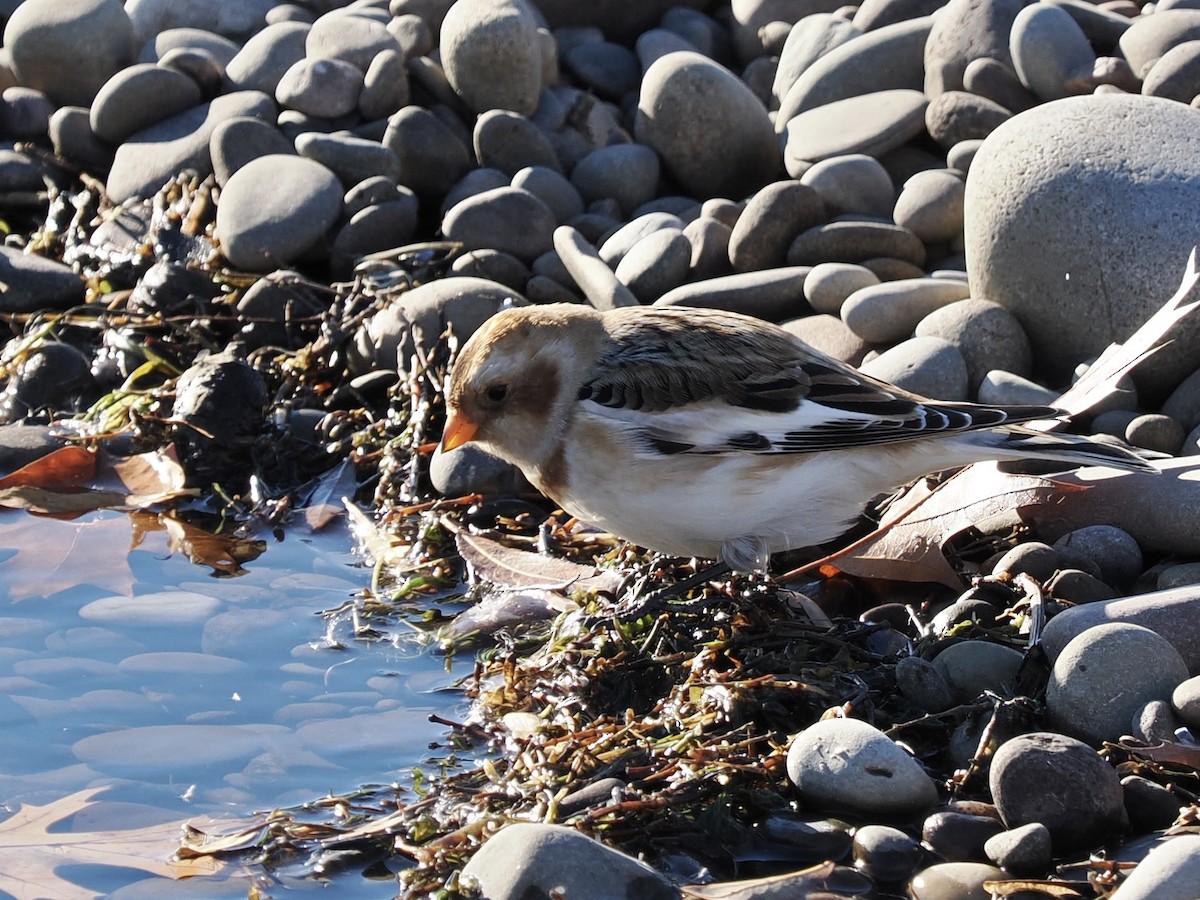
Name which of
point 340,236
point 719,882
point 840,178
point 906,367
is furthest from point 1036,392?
point 340,236

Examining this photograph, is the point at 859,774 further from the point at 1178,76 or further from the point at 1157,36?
the point at 1157,36

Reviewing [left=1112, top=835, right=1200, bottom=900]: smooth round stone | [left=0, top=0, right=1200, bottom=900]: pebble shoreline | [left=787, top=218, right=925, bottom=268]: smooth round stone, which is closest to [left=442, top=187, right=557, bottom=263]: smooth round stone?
[left=0, top=0, right=1200, bottom=900]: pebble shoreline

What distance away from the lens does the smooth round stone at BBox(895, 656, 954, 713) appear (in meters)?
3.53

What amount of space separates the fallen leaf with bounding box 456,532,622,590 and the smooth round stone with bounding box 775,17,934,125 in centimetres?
309

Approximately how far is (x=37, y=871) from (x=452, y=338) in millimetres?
2647

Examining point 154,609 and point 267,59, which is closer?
point 154,609

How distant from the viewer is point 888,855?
10.1ft

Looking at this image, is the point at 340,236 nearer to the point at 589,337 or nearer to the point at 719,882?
the point at 589,337

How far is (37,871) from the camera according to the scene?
3242mm

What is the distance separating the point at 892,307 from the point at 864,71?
2.01 meters

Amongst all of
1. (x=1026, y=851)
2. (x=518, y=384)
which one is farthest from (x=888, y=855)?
(x=518, y=384)

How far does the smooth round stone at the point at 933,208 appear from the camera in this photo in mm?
5918

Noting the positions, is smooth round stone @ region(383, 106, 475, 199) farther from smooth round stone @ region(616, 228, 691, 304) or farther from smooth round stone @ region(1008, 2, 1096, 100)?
smooth round stone @ region(1008, 2, 1096, 100)

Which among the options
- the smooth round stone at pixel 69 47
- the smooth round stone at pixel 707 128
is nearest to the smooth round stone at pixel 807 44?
the smooth round stone at pixel 707 128
